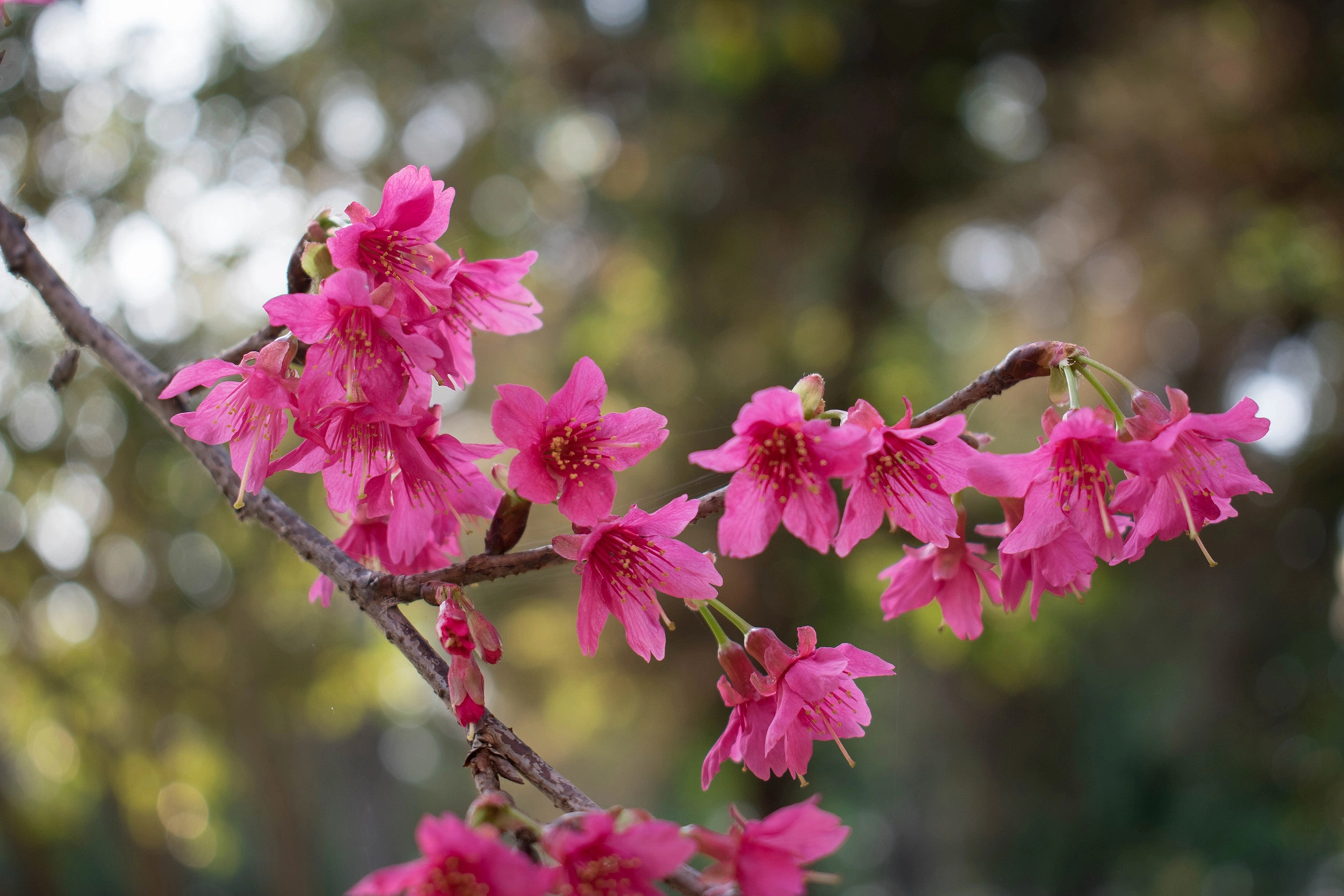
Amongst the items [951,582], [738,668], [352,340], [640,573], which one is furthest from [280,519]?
[951,582]

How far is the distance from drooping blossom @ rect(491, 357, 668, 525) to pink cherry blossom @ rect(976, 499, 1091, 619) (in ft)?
1.25

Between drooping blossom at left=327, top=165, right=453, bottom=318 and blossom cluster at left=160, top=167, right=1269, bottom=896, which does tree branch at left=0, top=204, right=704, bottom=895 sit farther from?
drooping blossom at left=327, top=165, right=453, bottom=318

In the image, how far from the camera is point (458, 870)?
1.82 feet

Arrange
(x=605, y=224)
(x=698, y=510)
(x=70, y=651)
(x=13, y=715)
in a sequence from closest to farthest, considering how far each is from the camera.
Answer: (x=698, y=510) < (x=605, y=224) < (x=70, y=651) < (x=13, y=715)

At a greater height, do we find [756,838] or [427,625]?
[427,625]

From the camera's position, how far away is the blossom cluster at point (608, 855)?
53 centimetres

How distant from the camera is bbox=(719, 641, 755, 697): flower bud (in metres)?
0.91

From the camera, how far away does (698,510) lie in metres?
0.84

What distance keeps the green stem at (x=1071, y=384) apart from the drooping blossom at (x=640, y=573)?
1.19 feet

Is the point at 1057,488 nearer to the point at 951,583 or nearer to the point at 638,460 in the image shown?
the point at 951,583

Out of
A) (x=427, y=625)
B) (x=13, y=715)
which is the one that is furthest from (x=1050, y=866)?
(x=13, y=715)

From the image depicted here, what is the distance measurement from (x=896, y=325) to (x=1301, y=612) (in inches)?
188

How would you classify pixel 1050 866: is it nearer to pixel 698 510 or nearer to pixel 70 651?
pixel 70 651

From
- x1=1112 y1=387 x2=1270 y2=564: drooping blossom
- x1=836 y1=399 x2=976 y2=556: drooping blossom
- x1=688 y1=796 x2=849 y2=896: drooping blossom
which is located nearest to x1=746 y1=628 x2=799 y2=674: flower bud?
x1=836 y1=399 x2=976 y2=556: drooping blossom
